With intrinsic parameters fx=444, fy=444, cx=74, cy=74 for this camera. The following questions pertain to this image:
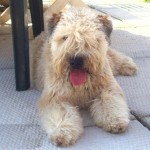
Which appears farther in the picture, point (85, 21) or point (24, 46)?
point (24, 46)

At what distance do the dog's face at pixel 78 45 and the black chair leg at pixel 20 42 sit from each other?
0.61 meters

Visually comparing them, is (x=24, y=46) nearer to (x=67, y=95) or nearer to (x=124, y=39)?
(x=67, y=95)

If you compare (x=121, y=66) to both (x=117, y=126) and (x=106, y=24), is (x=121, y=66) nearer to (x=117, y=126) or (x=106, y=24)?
(x=106, y=24)

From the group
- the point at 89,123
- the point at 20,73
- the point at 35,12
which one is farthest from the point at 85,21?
the point at 35,12

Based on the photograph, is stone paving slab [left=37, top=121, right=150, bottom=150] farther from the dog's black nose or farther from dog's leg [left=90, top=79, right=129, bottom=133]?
the dog's black nose

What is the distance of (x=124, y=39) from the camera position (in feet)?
19.3

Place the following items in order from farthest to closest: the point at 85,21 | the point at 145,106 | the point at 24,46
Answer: the point at 24,46
the point at 145,106
the point at 85,21

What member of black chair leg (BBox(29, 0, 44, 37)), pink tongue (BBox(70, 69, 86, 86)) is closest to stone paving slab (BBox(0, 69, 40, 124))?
pink tongue (BBox(70, 69, 86, 86))

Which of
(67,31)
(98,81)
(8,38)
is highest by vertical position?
(67,31)

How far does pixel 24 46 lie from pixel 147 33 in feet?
8.91

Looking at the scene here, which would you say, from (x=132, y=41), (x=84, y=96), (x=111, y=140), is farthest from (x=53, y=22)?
(x=132, y=41)

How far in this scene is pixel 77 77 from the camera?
3.21 meters

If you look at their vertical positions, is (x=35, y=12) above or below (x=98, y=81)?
below

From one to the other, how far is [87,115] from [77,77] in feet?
1.37
